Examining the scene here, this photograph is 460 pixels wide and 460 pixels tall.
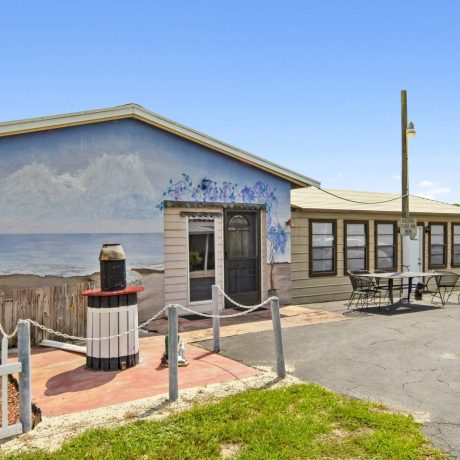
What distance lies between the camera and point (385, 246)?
47.3ft

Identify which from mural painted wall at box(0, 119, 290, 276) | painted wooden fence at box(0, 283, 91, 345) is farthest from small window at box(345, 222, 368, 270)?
painted wooden fence at box(0, 283, 91, 345)

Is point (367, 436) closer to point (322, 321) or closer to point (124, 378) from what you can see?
point (124, 378)

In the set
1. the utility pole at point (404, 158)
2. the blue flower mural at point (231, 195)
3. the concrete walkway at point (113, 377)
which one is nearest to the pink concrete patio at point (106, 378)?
the concrete walkway at point (113, 377)

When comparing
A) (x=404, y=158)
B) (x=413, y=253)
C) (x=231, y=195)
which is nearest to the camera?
(x=231, y=195)

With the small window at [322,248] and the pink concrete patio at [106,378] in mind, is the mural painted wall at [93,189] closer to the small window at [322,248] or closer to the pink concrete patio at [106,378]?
the pink concrete patio at [106,378]

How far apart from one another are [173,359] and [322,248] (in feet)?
28.9

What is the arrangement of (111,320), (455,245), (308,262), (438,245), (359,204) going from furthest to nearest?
(455,245) → (438,245) → (359,204) → (308,262) → (111,320)

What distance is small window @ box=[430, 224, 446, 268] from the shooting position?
15.8 metres

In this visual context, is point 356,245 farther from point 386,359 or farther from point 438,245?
point 386,359

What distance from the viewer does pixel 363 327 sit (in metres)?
8.88

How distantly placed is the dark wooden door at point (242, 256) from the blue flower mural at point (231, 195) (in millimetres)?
343

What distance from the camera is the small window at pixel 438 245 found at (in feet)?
51.7

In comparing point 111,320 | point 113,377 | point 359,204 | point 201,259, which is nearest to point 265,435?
point 113,377

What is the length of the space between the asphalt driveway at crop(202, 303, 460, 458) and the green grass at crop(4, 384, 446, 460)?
0.43 m
